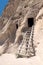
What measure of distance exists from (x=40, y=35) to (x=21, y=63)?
179 inches

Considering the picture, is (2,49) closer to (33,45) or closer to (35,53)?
(33,45)

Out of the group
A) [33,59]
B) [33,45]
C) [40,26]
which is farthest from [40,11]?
[33,59]

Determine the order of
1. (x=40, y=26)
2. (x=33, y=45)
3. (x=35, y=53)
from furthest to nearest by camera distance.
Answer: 1. (x=40, y=26)
2. (x=33, y=45)
3. (x=35, y=53)

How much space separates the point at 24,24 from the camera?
22.3 metres

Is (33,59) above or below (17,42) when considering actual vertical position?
below

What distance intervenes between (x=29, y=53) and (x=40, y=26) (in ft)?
13.6

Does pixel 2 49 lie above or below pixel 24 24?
below

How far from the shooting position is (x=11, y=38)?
23422 mm

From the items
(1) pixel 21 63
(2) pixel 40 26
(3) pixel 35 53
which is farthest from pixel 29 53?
(2) pixel 40 26

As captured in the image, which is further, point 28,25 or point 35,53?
point 28,25

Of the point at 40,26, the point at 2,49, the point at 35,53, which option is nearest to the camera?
the point at 35,53

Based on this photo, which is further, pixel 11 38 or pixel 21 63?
pixel 11 38

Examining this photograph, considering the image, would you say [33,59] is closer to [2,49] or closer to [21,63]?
[21,63]

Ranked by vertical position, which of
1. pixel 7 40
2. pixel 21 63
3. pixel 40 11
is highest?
pixel 40 11
